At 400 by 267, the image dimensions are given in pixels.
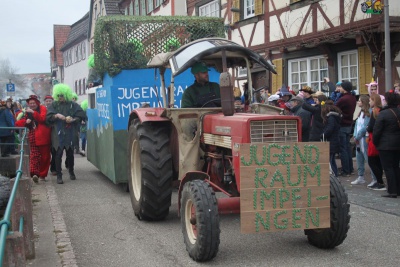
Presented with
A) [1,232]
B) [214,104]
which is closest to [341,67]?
[214,104]

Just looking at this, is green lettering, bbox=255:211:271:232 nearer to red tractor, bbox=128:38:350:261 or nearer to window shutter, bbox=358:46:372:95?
red tractor, bbox=128:38:350:261

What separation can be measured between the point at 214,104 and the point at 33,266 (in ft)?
9.31

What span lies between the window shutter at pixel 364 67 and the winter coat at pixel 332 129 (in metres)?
3.55

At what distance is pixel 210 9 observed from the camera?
74.7 ft

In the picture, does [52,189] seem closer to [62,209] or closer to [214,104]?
[62,209]

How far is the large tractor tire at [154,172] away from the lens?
7.15 m

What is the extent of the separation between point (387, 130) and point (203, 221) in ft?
16.0

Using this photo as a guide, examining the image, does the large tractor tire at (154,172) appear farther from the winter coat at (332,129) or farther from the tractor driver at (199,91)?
the winter coat at (332,129)

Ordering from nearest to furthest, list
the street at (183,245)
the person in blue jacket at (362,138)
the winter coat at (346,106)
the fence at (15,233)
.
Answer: the fence at (15,233)
the street at (183,245)
the person in blue jacket at (362,138)
the winter coat at (346,106)

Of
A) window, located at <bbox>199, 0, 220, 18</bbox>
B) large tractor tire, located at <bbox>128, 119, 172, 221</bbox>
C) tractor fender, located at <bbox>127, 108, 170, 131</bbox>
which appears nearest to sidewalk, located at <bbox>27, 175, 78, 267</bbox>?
large tractor tire, located at <bbox>128, 119, 172, 221</bbox>

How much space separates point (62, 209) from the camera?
8.84 meters

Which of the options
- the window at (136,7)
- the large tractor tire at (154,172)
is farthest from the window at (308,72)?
the window at (136,7)

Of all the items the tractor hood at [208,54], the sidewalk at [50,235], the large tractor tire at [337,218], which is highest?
the tractor hood at [208,54]

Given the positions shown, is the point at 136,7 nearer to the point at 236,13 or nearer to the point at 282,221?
the point at 236,13
